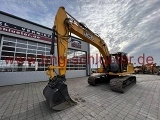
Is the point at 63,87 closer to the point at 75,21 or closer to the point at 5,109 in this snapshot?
the point at 5,109

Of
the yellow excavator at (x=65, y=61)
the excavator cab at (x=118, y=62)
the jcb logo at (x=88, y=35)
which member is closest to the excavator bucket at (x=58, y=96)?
the yellow excavator at (x=65, y=61)

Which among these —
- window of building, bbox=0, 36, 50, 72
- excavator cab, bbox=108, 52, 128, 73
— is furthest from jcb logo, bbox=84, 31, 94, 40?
window of building, bbox=0, 36, 50, 72

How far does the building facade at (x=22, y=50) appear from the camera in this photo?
28.6 feet

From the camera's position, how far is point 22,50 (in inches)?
387

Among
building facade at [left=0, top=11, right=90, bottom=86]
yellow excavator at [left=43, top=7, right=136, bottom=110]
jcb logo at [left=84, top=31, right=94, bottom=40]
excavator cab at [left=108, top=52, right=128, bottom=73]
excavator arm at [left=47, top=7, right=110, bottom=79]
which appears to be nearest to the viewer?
yellow excavator at [left=43, top=7, right=136, bottom=110]

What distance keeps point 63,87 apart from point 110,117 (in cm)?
186

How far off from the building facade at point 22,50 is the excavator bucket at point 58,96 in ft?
22.4

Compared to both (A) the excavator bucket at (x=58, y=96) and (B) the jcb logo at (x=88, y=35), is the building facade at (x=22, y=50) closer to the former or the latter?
(B) the jcb logo at (x=88, y=35)

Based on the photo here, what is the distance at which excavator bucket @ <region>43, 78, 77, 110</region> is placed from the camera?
3.58 meters

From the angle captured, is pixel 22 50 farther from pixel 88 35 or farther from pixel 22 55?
pixel 88 35

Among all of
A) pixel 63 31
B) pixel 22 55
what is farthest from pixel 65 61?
pixel 22 55

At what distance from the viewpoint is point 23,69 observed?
9.64 m

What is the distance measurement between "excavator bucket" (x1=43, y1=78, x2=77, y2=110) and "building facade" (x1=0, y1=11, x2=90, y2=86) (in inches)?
269

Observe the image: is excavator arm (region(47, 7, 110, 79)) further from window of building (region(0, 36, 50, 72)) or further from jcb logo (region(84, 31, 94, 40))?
window of building (region(0, 36, 50, 72))
